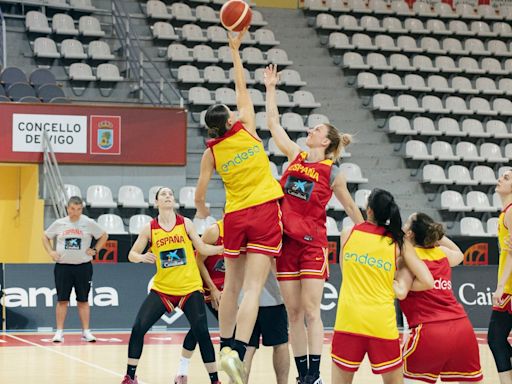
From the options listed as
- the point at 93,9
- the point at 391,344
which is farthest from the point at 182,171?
the point at 391,344

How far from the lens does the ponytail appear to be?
21.9ft

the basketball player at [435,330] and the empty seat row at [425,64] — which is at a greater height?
the empty seat row at [425,64]

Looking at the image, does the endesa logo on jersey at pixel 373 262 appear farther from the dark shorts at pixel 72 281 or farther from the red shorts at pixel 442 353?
the dark shorts at pixel 72 281

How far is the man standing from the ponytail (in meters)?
7.87

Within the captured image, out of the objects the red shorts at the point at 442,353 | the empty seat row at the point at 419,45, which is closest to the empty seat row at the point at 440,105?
the empty seat row at the point at 419,45

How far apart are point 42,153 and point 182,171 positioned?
2.70 m

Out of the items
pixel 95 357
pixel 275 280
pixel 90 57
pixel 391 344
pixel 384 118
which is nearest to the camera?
pixel 391 344

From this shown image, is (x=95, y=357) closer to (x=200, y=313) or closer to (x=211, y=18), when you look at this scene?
(x=200, y=313)

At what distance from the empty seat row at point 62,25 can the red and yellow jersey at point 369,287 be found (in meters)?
14.6

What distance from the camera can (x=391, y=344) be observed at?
6543 millimetres

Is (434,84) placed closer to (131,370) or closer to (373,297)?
(131,370)

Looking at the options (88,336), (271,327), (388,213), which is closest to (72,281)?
(88,336)

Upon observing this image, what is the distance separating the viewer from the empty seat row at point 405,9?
2477cm

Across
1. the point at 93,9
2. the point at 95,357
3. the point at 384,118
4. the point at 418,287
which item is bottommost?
the point at 95,357
